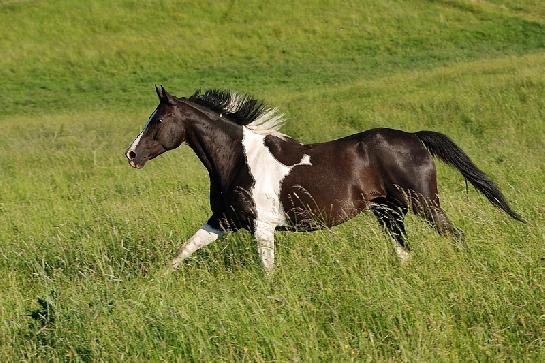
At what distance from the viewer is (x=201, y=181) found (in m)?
12.2

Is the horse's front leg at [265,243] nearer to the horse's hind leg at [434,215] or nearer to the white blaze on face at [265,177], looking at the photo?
the white blaze on face at [265,177]

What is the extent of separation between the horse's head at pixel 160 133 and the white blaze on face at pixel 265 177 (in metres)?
0.66

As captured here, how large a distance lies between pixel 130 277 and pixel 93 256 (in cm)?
90

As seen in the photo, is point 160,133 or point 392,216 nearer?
point 160,133

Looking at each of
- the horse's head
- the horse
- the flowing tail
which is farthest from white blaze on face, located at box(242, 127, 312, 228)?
the flowing tail

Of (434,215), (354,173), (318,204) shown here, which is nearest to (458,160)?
(434,215)

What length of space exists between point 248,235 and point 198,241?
35.7 inches

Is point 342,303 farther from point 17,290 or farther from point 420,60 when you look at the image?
point 420,60

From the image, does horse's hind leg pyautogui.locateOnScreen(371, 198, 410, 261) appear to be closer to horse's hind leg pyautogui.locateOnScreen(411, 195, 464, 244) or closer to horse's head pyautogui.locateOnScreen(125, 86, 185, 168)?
horse's hind leg pyautogui.locateOnScreen(411, 195, 464, 244)

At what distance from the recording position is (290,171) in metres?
7.20

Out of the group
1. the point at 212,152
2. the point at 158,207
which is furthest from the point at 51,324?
the point at 158,207

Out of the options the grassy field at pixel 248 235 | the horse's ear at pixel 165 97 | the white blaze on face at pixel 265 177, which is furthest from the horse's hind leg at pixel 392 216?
the horse's ear at pixel 165 97

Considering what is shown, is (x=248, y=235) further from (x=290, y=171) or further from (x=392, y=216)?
(x=392, y=216)

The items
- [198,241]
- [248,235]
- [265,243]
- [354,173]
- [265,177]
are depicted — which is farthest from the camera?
[248,235]
